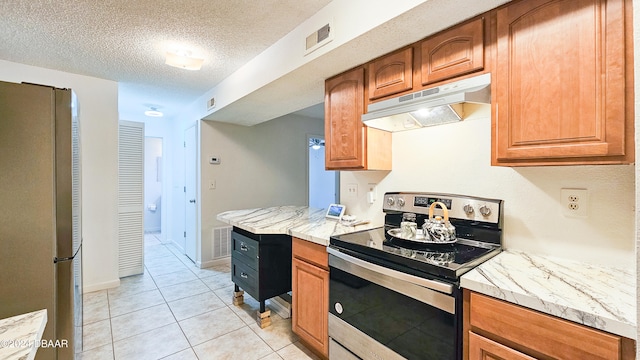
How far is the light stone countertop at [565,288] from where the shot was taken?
2.66 ft

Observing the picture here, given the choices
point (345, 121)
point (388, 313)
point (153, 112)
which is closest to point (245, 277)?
point (388, 313)

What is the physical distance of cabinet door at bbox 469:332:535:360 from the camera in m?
0.97

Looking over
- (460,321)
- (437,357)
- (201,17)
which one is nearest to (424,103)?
(460,321)

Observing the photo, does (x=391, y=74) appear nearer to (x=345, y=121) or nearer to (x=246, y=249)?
(x=345, y=121)

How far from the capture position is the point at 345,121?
2.02 meters

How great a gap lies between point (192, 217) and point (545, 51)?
421 cm

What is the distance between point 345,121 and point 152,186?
572 centimetres

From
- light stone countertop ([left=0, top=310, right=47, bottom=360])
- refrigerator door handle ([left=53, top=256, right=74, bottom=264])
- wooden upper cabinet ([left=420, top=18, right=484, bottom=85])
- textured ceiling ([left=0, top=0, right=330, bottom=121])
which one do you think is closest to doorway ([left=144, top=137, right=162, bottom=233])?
textured ceiling ([left=0, top=0, right=330, bottom=121])

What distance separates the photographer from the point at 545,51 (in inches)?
44.6

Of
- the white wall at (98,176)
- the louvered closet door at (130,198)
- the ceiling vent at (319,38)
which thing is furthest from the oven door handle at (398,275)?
the louvered closet door at (130,198)

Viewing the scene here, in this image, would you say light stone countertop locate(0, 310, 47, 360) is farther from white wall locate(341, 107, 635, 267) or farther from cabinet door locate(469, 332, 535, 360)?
white wall locate(341, 107, 635, 267)

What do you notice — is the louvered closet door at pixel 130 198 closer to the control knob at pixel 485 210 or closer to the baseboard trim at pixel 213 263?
the baseboard trim at pixel 213 263

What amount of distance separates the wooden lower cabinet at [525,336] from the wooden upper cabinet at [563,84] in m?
0.62

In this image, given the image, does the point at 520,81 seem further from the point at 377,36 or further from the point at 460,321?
the point at 460,321
